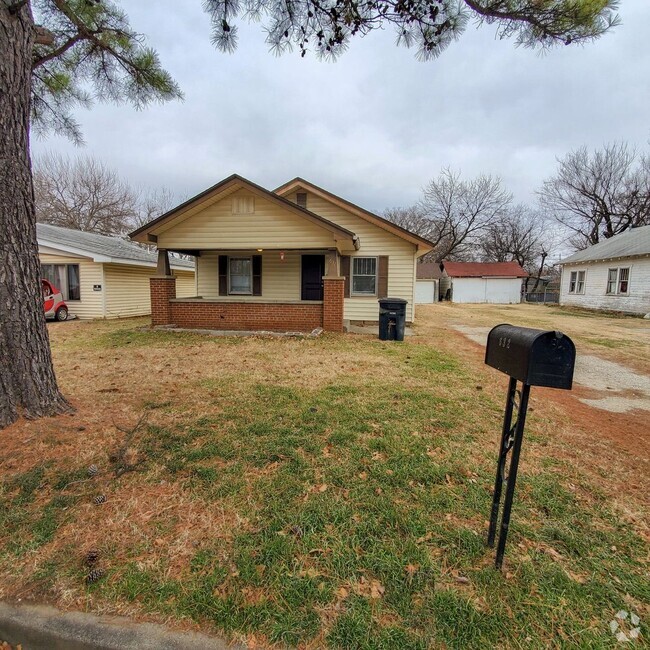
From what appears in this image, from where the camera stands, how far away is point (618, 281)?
19.4 meters

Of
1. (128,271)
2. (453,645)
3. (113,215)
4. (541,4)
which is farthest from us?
(113,215)

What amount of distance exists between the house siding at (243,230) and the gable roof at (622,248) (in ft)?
59.2

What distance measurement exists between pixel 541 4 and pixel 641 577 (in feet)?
16.3

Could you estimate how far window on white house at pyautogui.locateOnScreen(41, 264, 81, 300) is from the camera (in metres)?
12.9

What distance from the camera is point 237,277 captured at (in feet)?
39.3

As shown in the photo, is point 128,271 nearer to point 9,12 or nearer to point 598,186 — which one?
point 9,12

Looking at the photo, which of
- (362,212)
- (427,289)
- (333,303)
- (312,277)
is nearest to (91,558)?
(333,303)

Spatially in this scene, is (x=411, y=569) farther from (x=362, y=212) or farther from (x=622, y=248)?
(x=622, y=248)

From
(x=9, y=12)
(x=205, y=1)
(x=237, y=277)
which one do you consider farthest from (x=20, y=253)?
(x=237, y=277)

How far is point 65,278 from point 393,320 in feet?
40.7

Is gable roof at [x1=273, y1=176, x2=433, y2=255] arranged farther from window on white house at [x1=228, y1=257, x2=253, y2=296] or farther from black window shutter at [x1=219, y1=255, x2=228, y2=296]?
black window shutter at [x1=219, y1=255, x2=228, y2=296]

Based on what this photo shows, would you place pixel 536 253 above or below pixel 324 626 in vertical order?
above

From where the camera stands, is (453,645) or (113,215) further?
(113,215)

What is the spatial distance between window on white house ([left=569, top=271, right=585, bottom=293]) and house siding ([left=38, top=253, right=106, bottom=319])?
28.0 metres
